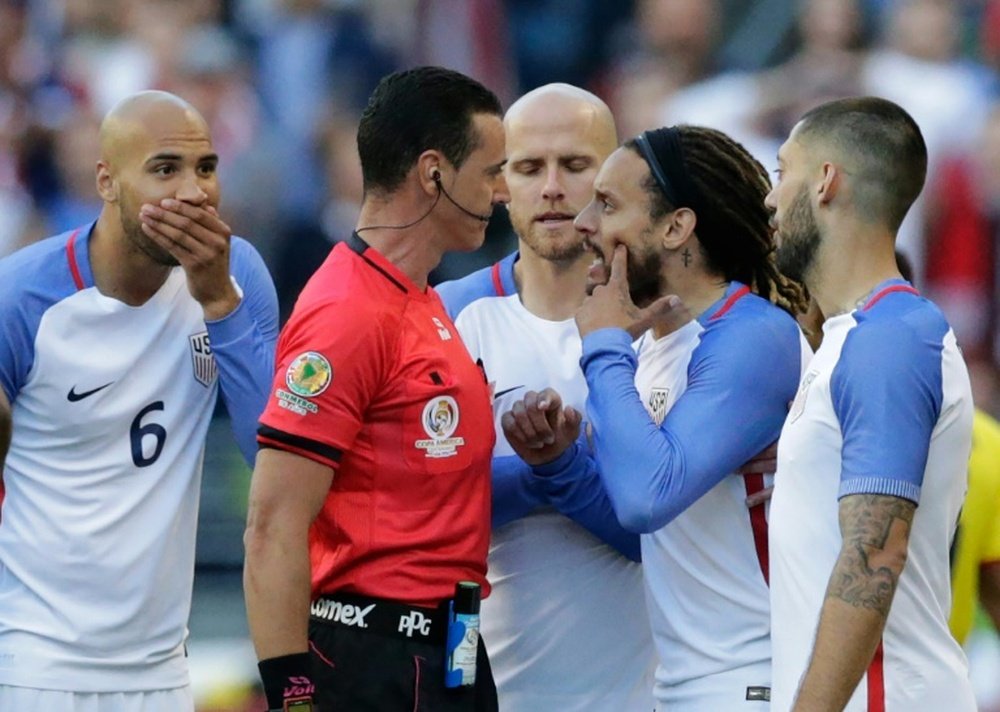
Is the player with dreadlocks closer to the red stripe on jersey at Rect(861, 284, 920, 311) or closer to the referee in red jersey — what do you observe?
the referee in red jersey

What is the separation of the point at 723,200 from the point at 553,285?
0.72m

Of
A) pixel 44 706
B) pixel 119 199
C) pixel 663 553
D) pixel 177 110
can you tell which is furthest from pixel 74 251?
pixel 663 553

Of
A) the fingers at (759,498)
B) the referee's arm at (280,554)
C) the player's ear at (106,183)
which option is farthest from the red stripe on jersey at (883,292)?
the player's ear at (106,183)

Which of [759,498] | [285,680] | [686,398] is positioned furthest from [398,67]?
[285,680]

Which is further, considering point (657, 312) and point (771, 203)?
point (657, 312)

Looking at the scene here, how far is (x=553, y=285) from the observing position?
504cm

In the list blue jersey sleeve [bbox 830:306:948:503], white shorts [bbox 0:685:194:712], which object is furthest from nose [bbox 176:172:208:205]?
blue jersey sleeve [bbox 830:306:948:503]

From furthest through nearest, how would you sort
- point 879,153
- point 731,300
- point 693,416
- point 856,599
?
1. point 731,300
2. point 693,416
3. point 879,153
4. point 856,599

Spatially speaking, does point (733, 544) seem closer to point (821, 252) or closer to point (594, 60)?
point (821, 252)

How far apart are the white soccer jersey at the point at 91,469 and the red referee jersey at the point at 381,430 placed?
2.06 ft

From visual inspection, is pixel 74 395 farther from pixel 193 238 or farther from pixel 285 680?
pixel 285 680

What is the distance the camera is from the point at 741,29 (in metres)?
10.3

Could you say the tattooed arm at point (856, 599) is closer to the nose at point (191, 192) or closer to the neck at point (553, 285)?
the neck at point (553, 285)

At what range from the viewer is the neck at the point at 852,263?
12.6ft
